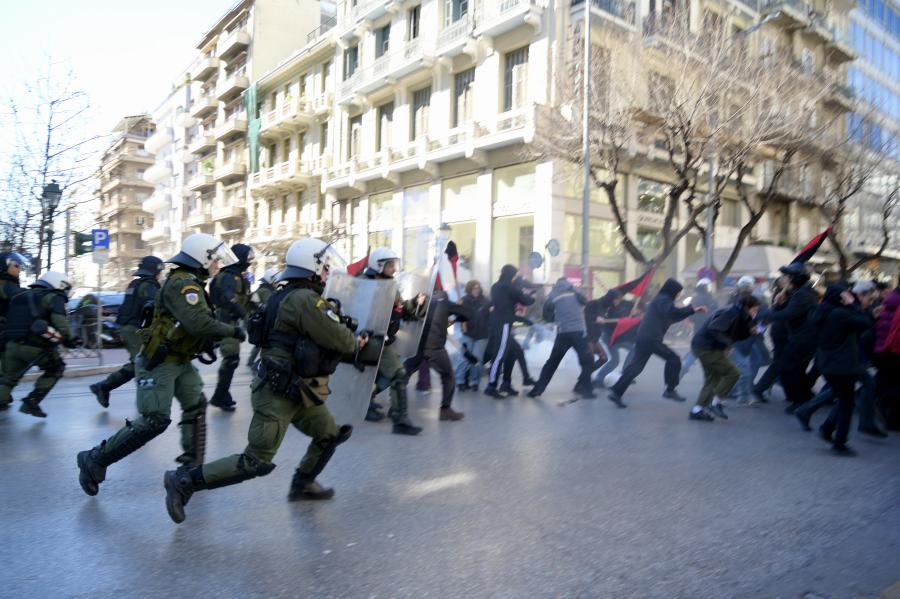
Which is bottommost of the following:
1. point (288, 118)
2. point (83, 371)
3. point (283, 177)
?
point (83, 371)

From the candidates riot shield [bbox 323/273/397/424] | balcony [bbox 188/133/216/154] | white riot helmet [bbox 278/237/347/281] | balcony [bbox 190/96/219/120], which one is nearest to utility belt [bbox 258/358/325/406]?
white riot helmet [bbox 278/237/347/281]

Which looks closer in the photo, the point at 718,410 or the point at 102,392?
the point at 102,392

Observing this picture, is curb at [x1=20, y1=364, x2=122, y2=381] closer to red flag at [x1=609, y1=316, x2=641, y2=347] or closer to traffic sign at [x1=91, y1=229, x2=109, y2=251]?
traffic sign at [x1=91, y1=229, x2=109, y2=251]

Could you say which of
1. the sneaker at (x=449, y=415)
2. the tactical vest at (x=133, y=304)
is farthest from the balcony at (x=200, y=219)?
the sneaker at (x=449, y=415)

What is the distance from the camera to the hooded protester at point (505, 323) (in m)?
8.97

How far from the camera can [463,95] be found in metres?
24.9

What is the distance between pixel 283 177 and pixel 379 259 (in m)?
31.1

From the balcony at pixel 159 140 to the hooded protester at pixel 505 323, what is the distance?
57.3 m

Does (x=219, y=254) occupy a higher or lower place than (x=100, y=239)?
lower

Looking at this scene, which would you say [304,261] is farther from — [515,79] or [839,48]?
[839,48]

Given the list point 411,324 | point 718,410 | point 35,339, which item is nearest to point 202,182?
point 35,339

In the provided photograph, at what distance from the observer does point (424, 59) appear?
25.2 m

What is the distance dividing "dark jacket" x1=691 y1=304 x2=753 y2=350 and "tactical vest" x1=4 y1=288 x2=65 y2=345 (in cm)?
707

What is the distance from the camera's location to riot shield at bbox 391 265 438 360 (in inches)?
274
